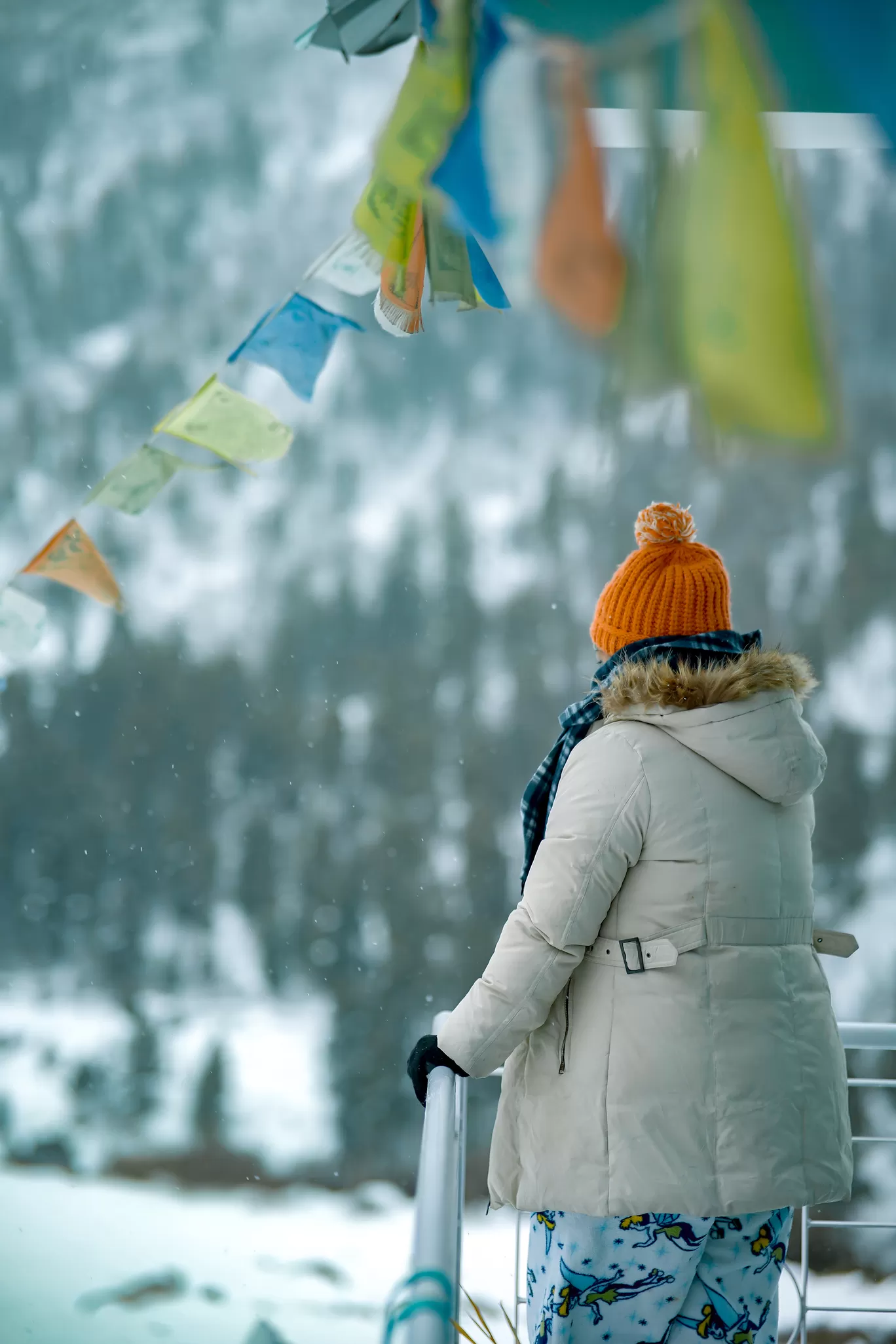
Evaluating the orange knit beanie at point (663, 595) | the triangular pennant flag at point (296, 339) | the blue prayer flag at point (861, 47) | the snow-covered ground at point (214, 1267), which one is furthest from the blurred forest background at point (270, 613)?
the blue prayer flag at point (861, 47)

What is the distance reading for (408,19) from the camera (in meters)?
0.94

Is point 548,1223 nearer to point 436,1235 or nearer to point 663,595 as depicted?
point 436,1235

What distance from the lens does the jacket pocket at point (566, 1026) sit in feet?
3.04

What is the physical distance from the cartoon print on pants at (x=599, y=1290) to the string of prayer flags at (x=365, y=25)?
3.53 ft

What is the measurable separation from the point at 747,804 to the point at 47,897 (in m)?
3.06

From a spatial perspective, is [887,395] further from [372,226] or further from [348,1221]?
[348,1221]

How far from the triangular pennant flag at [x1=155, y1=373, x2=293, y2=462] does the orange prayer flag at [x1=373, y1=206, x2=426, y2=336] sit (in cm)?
47

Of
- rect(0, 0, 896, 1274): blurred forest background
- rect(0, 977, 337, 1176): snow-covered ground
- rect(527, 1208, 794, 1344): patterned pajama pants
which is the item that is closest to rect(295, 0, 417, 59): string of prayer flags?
rect(527, 1208, 794, 1344): patterned pajama pants

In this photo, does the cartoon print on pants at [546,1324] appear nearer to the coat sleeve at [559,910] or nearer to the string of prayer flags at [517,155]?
the coat sleeve at [559,910]

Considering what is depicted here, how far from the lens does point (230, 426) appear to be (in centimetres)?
162

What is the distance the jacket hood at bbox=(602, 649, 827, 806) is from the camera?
912mm

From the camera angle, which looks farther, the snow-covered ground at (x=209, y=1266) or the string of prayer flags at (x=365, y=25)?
the snow-covered ground at (x=209, y=1266)

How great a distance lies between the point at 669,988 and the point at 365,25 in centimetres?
88

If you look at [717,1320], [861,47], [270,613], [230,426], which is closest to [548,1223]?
[717,1320]
